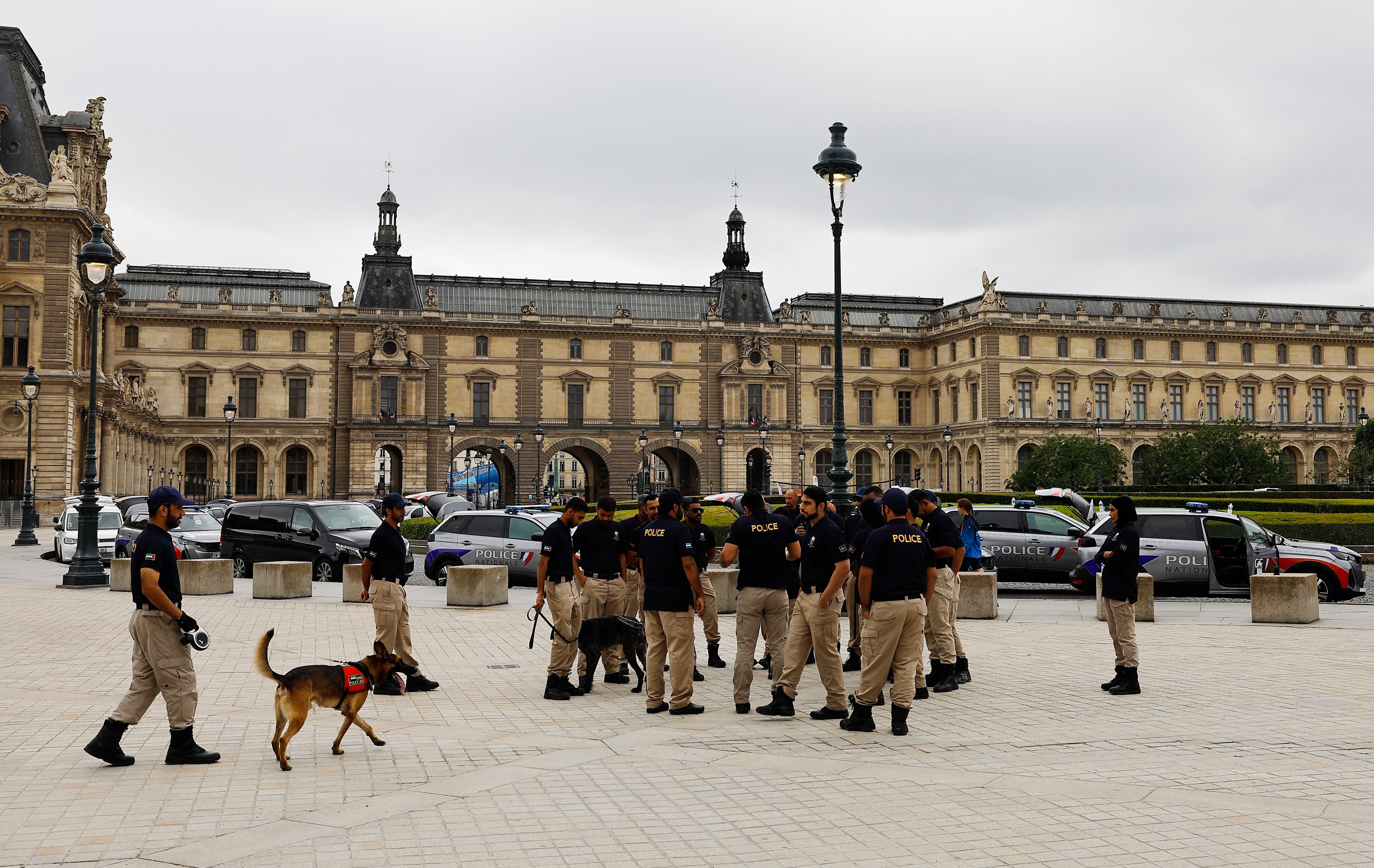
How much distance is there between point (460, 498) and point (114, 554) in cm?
1622

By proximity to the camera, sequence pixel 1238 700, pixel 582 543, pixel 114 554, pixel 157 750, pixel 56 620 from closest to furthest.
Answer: pixel 157 750, pixel 1238 700, pixel 582 543, pixel 56 620, pixel 114 554

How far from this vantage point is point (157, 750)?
9.03m

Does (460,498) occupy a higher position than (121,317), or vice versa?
(121,317)

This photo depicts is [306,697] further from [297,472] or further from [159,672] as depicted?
[297,472]

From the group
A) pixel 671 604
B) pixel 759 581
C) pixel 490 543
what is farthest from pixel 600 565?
pixel 490 543

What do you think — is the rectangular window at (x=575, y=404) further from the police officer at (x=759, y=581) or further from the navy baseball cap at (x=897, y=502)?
the navy baseball cap at (x=897, y=502)

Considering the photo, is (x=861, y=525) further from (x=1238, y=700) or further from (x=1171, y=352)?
(x=1171, y=352)

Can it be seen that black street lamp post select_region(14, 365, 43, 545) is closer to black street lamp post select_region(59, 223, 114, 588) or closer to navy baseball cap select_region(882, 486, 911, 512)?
black street lamp post select_region(59, 223, 114, 588)

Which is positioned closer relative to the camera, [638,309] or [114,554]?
[114,554]

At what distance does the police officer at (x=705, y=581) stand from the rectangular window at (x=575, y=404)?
2526 inches

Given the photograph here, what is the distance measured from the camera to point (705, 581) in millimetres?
14602

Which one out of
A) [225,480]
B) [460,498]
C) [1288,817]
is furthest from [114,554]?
[225,480]

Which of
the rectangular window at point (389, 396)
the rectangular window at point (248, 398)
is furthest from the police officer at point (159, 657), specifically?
the rectangular window at point (248, 398)

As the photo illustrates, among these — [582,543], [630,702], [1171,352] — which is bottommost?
[630,702]
